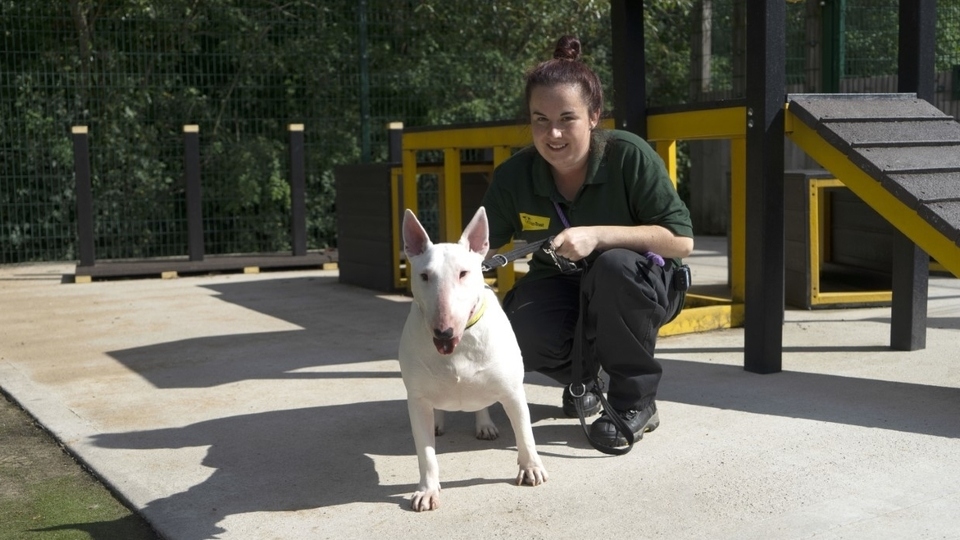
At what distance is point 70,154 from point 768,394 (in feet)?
29.8

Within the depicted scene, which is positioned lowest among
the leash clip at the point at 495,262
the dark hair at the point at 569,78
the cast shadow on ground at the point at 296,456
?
the cast shadow on ground at the point at 296,456

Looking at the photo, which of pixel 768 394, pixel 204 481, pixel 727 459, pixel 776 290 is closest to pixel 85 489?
pixel 204 481

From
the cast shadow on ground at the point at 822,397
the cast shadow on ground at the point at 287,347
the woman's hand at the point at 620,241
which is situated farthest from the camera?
the cast shadow on ground at the point at 287,347

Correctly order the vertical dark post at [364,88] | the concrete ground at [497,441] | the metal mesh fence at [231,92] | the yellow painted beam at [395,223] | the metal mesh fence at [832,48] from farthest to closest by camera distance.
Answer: the vertical dark post at [364,88]
the metal mesh fence at [231,92]
the metal mesh fence at [832,48]
the yellow painted beam at [395,223]
the concrete ground at [497,441]

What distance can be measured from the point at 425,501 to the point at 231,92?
1004 cm

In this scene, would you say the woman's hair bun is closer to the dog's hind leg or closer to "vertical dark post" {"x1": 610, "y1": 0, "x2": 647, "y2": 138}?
the dog's hind leg

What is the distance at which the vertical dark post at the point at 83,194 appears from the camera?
999cm

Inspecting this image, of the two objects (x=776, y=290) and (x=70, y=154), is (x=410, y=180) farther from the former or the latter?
(x=70, y=154)

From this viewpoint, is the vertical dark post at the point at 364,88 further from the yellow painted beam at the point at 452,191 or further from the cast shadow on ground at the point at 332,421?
the cast shadow on ground at the point at 332,421

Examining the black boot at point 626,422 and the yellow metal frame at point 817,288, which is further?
the yellow metal frame at point 817,288

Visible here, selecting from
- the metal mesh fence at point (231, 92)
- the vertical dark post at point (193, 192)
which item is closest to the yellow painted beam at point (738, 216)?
the metal mesh fence at point (231, 92)

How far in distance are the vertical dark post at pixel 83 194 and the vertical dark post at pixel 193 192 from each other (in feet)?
2.92

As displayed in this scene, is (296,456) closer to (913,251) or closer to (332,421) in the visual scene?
(332,421)

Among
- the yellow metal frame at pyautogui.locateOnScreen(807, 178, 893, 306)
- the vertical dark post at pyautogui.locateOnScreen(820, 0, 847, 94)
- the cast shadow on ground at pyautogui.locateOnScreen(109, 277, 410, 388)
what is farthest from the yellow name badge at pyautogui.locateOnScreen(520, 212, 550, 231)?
the vertical dark post at pyautogui.locateOnScreen(820, 0, 847, 94)
